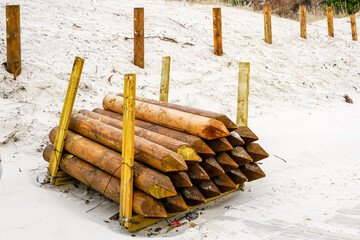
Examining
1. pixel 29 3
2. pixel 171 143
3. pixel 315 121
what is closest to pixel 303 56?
pixel 315 121

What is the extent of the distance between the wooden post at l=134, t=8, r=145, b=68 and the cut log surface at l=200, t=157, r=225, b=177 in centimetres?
478

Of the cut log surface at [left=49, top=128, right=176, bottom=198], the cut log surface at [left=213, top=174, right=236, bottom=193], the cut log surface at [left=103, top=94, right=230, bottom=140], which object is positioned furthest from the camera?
the cut log surface at [left=213, top=174, right=236, bottom=193]

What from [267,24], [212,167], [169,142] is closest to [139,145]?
[169,142]

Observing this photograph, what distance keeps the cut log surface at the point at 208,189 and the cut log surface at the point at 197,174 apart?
5.9 inches

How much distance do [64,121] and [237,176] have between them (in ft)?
7.40

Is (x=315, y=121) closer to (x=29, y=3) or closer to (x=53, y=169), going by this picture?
(x=53, y=169)

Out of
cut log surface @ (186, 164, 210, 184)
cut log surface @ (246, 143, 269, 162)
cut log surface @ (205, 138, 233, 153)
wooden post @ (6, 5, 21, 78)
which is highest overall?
wooden post @ (6, 5, 21, 78)

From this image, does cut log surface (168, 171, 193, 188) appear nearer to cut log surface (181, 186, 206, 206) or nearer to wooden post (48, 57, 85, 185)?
cut log surface (181, 186, 206, 206)

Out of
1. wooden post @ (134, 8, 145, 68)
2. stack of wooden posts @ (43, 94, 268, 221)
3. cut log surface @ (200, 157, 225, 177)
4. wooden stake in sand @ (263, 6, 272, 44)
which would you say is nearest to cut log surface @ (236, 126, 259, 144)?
stack of wooden posts @ (43, 94, 268, 221)

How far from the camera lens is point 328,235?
3268 mm

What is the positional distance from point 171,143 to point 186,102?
3.86 m

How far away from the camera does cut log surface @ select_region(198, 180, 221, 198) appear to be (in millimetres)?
4055

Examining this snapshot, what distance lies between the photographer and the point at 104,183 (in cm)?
400

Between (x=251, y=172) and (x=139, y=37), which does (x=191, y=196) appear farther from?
(x=139, y=37)
